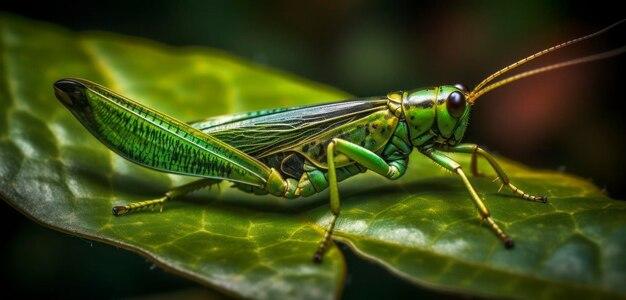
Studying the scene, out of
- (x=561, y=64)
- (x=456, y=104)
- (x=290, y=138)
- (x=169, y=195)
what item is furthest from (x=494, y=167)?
(x=169, y=195)

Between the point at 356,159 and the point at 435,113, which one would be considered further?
the point at 435,113

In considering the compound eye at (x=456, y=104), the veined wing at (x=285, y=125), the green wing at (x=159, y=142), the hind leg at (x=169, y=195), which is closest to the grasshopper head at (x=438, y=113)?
the compound eye at (x=456, y=104)

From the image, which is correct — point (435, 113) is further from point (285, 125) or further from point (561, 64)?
point (285, 125)

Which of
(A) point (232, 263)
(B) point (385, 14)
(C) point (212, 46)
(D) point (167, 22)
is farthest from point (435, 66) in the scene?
(A) point (232, 263)

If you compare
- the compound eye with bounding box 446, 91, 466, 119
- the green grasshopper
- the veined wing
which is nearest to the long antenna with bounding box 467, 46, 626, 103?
the green grasshopper

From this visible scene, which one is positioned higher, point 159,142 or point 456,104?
point 456,104

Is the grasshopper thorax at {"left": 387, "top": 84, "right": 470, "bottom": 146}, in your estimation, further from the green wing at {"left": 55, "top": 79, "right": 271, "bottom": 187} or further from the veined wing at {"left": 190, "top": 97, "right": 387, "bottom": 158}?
the green wing at {"left": 55, "top": 79, "right": 271, "bottom": 187}

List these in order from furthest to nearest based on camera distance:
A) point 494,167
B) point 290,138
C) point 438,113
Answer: point 290,138 < point 438,113 < point 494,167
